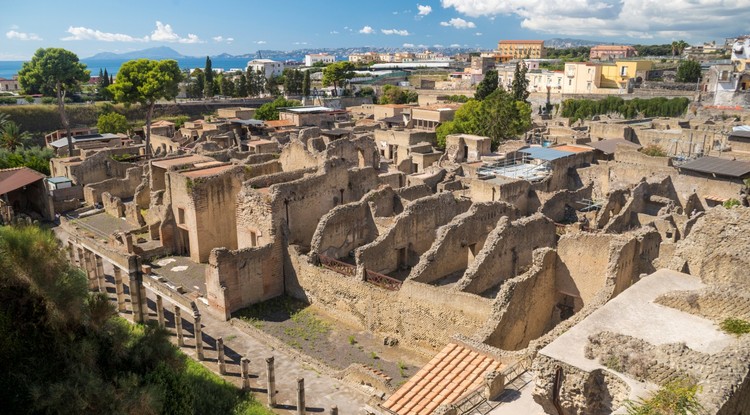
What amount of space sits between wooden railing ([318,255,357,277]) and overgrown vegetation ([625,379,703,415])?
1317cm

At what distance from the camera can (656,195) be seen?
29859 mm

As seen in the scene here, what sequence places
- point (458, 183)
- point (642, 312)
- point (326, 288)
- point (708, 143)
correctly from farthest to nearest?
point (708, 143), point (458, 183), point (326, 288), point (642, 312)

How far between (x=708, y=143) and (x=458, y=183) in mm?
22463

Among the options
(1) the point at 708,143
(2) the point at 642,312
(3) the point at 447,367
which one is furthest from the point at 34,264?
(1) the point at 708,143

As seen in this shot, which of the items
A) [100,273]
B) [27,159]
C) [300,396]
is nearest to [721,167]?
[300,396]

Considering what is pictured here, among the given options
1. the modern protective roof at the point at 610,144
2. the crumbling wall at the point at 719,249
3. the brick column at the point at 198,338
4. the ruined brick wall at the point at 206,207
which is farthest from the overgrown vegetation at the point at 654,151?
the brick column at the point at 198,338

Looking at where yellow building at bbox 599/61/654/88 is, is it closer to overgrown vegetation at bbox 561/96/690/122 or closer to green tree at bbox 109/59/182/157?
overgrown vegetation at bbox 561/96/690/122

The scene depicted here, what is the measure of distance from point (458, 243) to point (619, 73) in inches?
3460

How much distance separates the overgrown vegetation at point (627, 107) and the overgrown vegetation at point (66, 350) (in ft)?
218

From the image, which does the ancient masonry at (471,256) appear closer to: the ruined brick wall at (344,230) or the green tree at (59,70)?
the ruined brick wall at (344,230)

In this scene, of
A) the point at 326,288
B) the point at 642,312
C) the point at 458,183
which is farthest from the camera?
the point at 458,183

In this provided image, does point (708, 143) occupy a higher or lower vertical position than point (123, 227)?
higher

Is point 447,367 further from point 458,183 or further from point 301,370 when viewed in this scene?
point 458,183

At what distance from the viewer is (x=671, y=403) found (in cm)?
892
